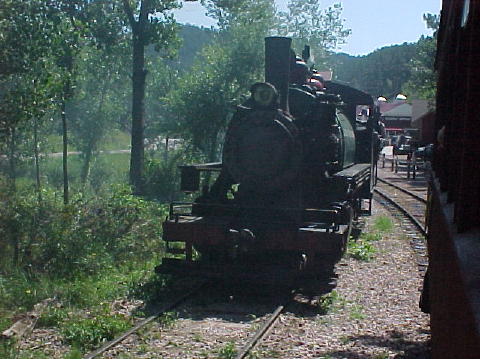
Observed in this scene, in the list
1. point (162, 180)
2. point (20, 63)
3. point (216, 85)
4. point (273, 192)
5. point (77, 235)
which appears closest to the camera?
point (273, 192)

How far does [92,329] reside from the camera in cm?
683

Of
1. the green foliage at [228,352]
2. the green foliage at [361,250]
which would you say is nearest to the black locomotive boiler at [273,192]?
the green foliage at [361,250]

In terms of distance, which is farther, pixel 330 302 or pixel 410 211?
pixel 410 211

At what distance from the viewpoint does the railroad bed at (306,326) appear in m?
6.39

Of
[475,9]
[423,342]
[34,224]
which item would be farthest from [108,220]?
[475,9]

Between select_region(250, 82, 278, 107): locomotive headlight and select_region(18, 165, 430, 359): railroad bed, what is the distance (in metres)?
2.61

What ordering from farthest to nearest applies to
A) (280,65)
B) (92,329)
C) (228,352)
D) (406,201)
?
(406,201), (280,65), (92,329), (228,352)

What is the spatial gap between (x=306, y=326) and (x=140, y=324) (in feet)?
6.11

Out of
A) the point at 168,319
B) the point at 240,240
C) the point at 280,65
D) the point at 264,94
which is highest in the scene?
the point at 280,65

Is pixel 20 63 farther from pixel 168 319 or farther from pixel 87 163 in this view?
pixel 87 163

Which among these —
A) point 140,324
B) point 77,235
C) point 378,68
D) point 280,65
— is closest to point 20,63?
point 77,235

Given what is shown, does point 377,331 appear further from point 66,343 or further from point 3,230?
point 3,230

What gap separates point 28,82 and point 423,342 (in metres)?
11.9

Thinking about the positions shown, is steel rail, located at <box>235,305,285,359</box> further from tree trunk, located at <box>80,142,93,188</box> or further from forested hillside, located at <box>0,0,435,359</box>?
tree trunk, located at <box>80,142,93,188</box>
